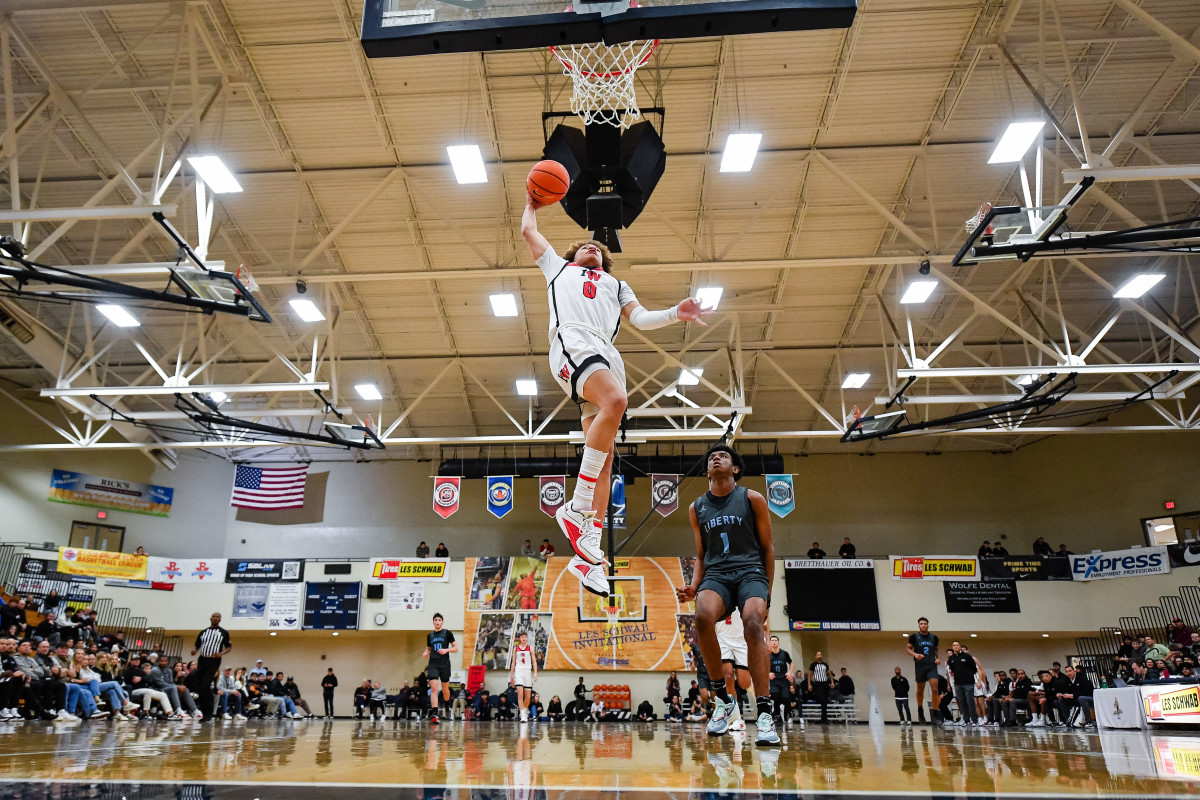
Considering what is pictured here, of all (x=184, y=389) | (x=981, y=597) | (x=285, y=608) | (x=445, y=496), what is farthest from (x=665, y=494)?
(x=285, y=608)

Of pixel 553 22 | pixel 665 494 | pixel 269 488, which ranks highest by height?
pixel 269 488

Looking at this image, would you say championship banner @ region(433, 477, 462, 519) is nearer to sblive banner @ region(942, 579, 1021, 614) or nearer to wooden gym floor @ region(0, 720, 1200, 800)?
sblive banner @ region(942, 579, 1021, 614)

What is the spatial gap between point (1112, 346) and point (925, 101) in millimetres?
11951

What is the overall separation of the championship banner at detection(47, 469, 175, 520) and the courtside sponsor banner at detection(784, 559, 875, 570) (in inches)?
760

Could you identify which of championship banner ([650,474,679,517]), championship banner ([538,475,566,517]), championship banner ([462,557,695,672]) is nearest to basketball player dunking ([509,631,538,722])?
championship banner ([538,475,566,517])

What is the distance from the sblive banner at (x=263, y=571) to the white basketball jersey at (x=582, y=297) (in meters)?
21.6

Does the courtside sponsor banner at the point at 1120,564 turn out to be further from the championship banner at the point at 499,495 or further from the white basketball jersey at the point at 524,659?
the white basketball jersey at the point at 524,659

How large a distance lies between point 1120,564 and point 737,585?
21010 millimetres

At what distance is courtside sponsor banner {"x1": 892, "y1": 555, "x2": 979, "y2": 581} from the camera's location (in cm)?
2247

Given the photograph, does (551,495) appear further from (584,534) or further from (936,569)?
(584,534)

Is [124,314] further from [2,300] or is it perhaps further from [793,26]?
[793,26]

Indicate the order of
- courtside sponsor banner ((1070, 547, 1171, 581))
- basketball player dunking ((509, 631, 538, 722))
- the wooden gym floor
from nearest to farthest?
the wooden gym floor < basketball player dunking ((509, 631, 538, 722)) < courtside sponsor banner ((1070, 547, 1171, 581))

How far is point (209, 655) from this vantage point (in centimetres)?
1351

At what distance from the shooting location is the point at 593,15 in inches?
181
